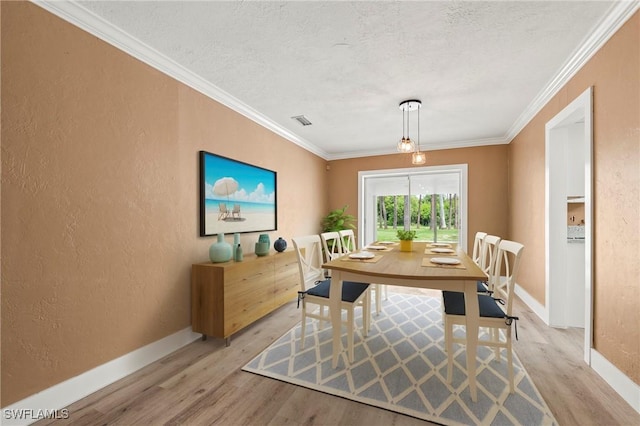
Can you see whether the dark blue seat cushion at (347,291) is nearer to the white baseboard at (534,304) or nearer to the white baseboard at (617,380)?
the white baseboard at (617,380)

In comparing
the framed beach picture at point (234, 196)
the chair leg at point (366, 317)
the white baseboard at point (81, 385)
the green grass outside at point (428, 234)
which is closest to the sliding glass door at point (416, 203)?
the green grass outside at point (428, 234)

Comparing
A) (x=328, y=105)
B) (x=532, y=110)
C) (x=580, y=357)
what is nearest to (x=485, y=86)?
(x=532, y=110)

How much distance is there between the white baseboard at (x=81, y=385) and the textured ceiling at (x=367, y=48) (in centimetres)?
241

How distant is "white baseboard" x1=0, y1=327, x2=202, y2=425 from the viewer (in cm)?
145

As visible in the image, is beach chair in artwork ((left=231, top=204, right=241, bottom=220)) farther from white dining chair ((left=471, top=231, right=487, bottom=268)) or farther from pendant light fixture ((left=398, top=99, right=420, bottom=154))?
white dining chair ((left=471, top=231, right=487, bottom=268))

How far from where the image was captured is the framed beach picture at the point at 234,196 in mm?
2654

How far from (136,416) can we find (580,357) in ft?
10.9

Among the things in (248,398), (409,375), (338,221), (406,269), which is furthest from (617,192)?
(338,221)

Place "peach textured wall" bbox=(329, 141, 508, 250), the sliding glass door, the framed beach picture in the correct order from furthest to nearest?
the sliding glass door
"peach textured wall" bbox=(329, 141, 508, 250)
the framed beach picture

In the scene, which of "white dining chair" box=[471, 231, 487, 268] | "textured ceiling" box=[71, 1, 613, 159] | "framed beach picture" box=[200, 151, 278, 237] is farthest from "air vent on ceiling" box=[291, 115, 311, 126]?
"white dining chair" box=[471, 231, 487, 268]

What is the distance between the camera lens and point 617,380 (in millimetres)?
1746

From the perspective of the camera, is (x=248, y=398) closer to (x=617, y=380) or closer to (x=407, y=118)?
(x=617, y=380)

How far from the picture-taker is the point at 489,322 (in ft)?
5.85

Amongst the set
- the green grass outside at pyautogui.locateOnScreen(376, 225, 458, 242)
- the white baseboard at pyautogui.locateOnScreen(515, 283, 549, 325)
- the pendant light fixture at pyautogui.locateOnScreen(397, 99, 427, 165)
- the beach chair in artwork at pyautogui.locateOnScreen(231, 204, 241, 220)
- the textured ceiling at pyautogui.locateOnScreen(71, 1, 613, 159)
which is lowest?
the white baseboard at pyautogui.locateOnScreen(515, 283, 549, 325)
